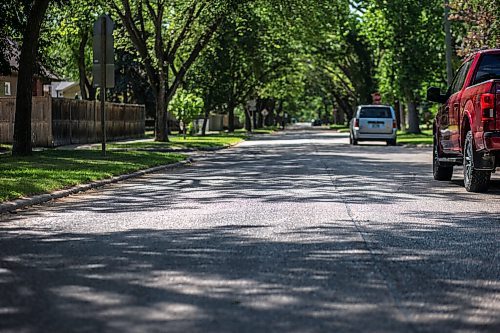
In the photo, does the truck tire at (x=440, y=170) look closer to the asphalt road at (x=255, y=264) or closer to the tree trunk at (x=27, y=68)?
the asphalt road at (x=255, y=264)

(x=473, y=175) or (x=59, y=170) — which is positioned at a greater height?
(x=473, y=175)

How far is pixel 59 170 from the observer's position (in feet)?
59.6

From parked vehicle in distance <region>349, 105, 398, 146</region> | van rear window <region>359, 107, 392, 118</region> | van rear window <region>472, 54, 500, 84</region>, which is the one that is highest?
van rear window <region>472, 54, 500, 84</region>

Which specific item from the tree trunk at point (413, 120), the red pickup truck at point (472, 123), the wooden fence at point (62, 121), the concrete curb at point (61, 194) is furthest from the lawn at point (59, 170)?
the tree trunk at point (413, 120)

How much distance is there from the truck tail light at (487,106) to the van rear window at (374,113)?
24.6 meters

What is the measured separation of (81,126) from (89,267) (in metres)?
32.0

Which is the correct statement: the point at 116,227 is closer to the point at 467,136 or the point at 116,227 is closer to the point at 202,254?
the point at 202,254

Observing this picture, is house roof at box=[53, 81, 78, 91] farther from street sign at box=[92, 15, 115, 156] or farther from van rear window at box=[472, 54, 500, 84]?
van rear window at box=[472, 54, 500, 84]

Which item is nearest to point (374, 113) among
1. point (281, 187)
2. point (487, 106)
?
point (281, 187)

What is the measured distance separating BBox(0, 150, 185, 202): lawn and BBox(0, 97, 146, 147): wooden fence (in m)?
9.31

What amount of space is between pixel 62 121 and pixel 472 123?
2508 centimetres

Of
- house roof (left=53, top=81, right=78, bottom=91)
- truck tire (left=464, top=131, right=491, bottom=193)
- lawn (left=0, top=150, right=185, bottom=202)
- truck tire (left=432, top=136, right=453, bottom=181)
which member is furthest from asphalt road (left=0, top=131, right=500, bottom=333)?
house roof (left=53, top=81, right=78, bottom=91)

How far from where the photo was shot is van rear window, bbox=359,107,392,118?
1473 inches

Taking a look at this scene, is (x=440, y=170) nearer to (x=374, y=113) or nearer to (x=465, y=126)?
(x=465, y=126)
